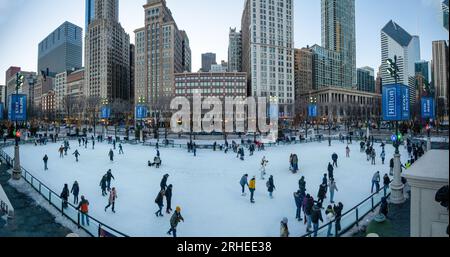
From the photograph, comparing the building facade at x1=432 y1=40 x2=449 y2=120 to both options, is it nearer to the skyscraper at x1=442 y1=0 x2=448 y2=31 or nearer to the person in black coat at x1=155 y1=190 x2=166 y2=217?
the skyscraper at x1=442 y1=0 x2=448 y2=31

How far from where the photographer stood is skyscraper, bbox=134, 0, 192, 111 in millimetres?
111000

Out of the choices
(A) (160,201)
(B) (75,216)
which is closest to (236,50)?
(A) (160,201)

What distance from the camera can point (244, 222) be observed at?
8.14 metres

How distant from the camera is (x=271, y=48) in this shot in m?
101

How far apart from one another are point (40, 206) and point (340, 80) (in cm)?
18461

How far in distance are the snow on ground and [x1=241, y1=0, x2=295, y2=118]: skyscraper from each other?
82.5m

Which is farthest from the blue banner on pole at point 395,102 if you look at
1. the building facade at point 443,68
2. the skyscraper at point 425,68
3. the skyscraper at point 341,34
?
the skyscraper at point 341,34

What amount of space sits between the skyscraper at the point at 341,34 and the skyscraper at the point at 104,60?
421 feet

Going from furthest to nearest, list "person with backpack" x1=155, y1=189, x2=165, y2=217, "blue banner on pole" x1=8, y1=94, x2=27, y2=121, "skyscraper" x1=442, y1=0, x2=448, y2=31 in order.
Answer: "blue banner on pole" x1=8, y1=94, x2=27, y2=121, "person with backpack" x1=155, y1=189, x2=165, y2=217, "skyscraper" x1=442, y1=0, x2=448, y2=31

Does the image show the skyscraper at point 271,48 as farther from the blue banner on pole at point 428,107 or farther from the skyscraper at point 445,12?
the skyscraper at point 445,12

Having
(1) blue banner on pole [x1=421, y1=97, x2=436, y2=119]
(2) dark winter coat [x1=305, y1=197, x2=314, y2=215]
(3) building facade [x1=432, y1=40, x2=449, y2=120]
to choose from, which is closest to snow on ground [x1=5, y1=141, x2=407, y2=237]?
(2) dark winter coat [x1=305, y1=197, x2=314, y2=215]

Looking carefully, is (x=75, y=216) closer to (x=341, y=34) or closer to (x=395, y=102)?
(x=395, y=102)
